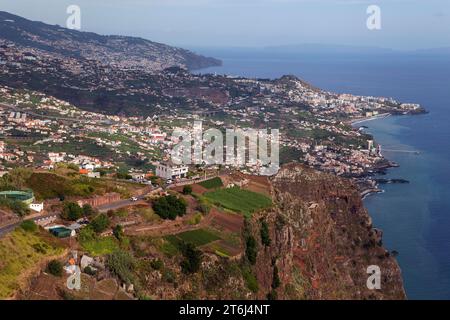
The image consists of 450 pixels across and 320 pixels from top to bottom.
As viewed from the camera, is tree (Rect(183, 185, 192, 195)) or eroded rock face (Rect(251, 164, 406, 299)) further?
tree (Rect(183, 185, 192, 195))

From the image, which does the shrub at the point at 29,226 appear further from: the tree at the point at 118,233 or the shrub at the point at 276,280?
the shrub at the point at 276,280

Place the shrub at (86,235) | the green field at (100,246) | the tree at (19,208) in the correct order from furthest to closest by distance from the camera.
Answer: the tree at (19,208)
the shrub at (86,235)
the green field at (100,246)

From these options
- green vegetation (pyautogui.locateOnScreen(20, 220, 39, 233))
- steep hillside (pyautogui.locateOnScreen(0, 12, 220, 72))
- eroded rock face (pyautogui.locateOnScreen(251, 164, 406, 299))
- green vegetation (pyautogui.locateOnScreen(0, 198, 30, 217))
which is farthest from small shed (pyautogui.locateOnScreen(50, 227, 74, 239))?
steep hillside (pyautogui.locateOnScreen(0, 12, 220, 72))

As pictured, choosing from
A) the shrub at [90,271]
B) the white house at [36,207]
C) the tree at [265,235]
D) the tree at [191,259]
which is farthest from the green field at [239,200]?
the shrub at [90,271]

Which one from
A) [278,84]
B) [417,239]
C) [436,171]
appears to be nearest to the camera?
[417,239]

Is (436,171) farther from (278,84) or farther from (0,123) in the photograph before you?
(278,84)

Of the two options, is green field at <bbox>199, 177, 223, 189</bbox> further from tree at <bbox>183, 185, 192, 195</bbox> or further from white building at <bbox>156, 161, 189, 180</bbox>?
white building at <bbox>156, 161, 189, 180</bbox>
